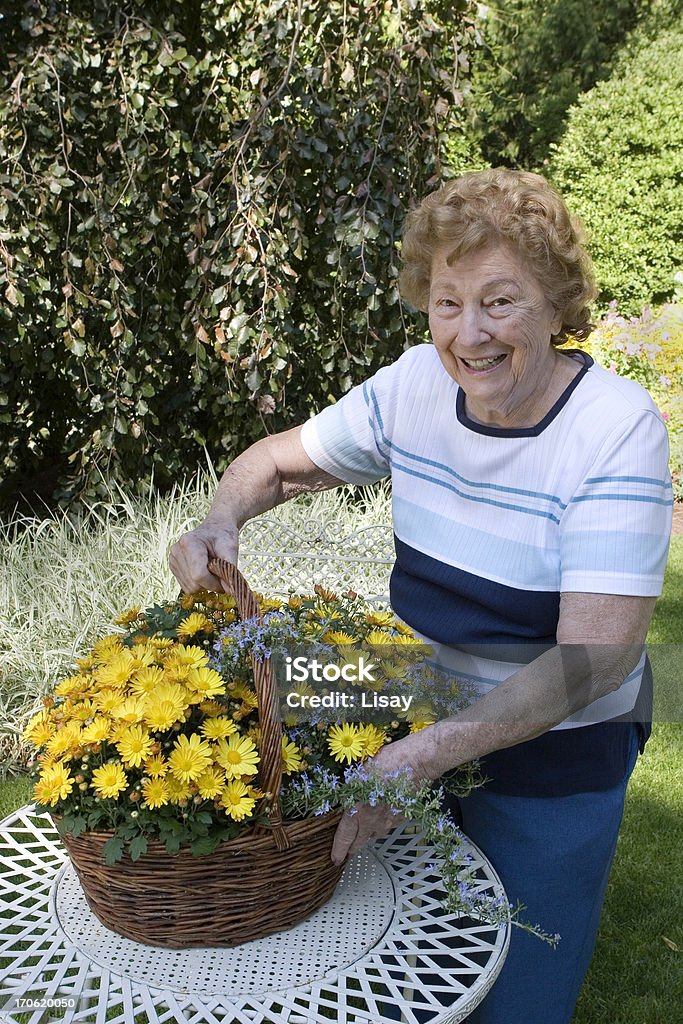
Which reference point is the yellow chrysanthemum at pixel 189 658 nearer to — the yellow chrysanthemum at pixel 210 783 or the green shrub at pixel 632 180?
the yellow chrysanthemum at pixel 210 783

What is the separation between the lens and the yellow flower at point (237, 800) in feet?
2.96

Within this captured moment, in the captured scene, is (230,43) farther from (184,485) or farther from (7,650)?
(7,650)

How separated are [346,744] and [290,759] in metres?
0.07

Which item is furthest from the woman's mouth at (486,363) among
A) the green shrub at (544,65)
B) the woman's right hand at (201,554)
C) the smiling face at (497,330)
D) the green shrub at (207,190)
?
the green shrub at (544,65)

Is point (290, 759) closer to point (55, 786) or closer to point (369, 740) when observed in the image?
point (369, 740)

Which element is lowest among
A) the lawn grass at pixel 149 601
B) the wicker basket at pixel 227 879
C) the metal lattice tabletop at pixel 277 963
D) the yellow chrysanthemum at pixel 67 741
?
the lawn grass at pixel 149 601

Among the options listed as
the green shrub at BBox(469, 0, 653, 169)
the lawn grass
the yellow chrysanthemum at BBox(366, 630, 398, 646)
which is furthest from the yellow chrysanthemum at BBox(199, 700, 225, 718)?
the green shrub at BBox(469, 0, 653, 169)

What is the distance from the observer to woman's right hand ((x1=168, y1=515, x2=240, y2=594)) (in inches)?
49.2

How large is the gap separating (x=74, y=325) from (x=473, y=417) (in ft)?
7.30

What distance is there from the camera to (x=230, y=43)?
3.46m

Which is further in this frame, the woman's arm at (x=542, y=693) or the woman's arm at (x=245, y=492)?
the woman's arm at (x=245, y=492)

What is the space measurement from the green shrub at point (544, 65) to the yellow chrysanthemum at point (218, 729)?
32.9 feet

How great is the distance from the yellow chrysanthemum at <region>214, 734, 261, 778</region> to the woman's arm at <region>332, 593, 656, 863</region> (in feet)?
0.53

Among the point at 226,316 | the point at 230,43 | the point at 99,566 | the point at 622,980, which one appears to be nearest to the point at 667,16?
the point at 230,43
